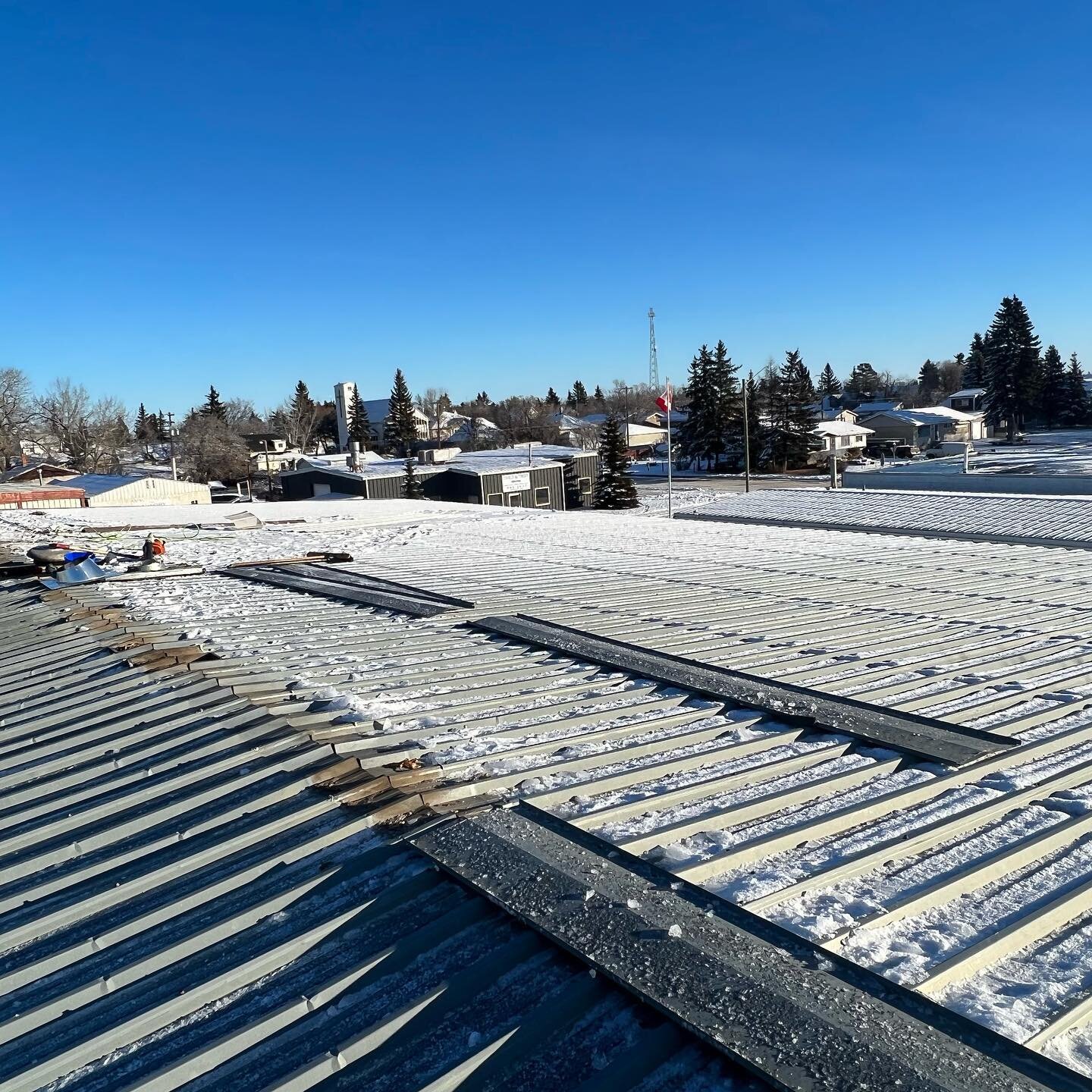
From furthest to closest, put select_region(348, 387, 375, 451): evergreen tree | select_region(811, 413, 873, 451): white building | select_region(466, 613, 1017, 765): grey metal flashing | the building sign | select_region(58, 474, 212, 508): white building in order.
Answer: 1. select_region(348, 387, 375, 451): evergreen tree
2. select_region(811, 413, 873, 451): white building
3. the building sign
4. select_region(58, 474, 212, 508): white building
5. select_region(466, 613, 1017, 765): grey metal flashing

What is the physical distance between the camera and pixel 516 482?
4822 centimetres

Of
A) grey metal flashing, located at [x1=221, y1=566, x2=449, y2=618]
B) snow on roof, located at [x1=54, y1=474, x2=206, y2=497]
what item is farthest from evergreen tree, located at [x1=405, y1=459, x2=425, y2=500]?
grey metal flashing, located at [x1=221, y1=566, x2=449, y2=618]

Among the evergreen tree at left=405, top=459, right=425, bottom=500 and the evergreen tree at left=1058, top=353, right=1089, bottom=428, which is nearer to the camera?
the evergreen tree at left=405, top=459, right=425, bottom=500

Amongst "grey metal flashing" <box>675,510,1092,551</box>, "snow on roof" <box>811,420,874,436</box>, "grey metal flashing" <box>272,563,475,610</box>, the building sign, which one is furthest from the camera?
"snow on roof" <box>811,420,874,436</box>

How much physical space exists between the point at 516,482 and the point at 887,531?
32.6 m

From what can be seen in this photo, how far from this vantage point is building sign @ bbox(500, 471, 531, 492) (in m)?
47.6

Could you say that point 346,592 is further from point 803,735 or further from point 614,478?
point 614,478

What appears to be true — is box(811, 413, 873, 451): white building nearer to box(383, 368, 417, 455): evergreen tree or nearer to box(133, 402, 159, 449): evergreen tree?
box(383, 368, 417, 455): evergreen tree

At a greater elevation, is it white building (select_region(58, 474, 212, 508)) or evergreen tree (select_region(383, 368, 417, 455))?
evergreen tree (select_region(383, 368, 417, 455))

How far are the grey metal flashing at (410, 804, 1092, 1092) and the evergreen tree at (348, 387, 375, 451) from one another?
3742 inches

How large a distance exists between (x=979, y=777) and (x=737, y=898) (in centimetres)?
196

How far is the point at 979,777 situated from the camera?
14.1 ft

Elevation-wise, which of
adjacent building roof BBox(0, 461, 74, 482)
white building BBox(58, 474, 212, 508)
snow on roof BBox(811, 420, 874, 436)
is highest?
adjacent building roof BBox(0, 461, 74, 482)

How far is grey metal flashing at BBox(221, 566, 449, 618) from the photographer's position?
920cm
